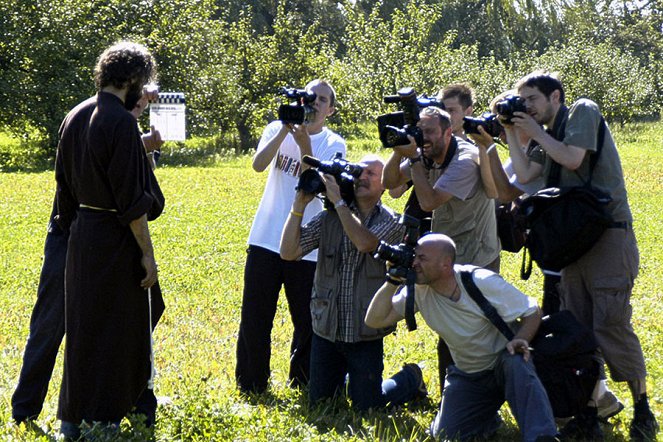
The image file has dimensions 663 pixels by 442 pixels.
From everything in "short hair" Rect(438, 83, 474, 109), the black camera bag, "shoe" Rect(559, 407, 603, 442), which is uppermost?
"short hair" Rect(438, 83, 474, 109)

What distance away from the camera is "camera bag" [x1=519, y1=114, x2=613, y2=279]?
4.84m

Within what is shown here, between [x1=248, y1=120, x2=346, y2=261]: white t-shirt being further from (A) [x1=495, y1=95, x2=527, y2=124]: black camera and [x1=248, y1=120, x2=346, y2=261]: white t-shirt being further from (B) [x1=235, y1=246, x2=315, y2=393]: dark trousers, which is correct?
(A) [x1=495, y1=95, x2=527, y2=124]: black camera

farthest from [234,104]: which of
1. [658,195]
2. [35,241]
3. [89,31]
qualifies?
[35,241]

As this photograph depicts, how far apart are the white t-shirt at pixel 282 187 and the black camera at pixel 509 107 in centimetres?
119

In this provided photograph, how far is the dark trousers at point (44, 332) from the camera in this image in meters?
5.00

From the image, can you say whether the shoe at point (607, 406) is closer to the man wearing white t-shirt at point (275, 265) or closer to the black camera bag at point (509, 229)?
the black camera bag at point (509, 229)

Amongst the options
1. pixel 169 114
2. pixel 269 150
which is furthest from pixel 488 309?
pixel 169 114

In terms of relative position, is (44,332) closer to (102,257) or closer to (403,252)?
(102,257)

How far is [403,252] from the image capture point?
4.59 m

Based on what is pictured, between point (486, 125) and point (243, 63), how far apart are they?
2963 centimetres

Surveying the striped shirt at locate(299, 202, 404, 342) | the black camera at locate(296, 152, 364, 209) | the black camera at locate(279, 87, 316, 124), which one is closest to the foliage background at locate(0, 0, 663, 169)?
the black camera at locate(279, 87, 316, 124)

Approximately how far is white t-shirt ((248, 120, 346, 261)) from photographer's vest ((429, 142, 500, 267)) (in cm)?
85

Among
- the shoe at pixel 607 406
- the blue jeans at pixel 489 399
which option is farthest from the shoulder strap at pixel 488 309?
the shoe at pixel 607 406

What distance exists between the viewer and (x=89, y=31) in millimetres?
25109
